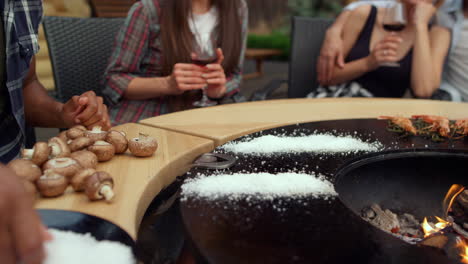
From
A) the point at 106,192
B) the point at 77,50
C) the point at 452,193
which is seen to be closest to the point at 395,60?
the point at 452,193

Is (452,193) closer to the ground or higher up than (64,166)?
closer to the ground

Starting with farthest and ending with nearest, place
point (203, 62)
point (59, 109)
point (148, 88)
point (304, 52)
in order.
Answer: point (304, 52)
point (148, 88)
point (203, 62)
point (59, 109)

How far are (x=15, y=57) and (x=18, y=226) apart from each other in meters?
0.84

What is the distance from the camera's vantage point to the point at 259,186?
2.24 ft

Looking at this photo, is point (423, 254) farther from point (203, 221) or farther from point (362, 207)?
point (362, 207)

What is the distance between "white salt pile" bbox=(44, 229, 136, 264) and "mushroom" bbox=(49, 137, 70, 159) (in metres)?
0.23

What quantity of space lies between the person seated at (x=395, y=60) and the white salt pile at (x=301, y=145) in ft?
3.81

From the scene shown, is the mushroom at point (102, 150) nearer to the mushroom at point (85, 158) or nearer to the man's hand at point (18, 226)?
the mushroom at point (85, 158)

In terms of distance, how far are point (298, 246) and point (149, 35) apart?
1.53m

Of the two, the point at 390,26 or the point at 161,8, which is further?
the point at 390,26

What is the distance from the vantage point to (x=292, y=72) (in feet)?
8.43

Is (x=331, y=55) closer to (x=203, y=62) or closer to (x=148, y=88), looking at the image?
(x=203, y=62)

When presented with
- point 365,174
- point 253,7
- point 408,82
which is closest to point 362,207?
point 365,174

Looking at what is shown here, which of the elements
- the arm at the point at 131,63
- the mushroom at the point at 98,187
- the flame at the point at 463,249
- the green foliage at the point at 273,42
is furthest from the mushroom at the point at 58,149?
the green foliage at the point at 273,42
